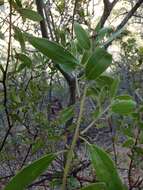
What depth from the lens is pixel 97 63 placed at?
0.51 meters

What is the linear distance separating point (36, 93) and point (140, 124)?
564 mm

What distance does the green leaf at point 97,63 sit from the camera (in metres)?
0.51

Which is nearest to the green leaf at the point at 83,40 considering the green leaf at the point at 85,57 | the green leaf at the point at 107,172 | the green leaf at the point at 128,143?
the green leaf at the point at 85,57

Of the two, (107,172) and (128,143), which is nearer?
(107,172)

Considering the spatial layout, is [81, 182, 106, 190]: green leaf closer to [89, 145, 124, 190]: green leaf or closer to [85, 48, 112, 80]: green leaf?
[89, 145, 124, 190]: green leaf

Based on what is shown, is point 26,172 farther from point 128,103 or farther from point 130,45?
→ point 130,45

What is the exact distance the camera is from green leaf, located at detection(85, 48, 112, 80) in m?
0.51

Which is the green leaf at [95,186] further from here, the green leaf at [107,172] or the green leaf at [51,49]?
the green leaf at [51,49]

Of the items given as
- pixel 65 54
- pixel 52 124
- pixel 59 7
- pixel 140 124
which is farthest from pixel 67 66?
pixel 59 7

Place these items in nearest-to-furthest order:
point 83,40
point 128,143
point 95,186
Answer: point 95,186 < point 83,40 < point 128,143

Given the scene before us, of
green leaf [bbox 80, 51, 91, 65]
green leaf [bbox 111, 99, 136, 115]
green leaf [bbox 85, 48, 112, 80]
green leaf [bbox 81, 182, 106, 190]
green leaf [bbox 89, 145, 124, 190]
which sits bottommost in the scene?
green leaf [bbox 81, 182, 106, 190]

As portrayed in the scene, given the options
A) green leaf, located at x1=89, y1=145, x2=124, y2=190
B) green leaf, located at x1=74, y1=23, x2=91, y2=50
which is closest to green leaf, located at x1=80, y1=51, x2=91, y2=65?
green leaf, located at x1=74, y1=23, x2=91, y2=50

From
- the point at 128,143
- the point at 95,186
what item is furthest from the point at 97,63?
the point at 128,143

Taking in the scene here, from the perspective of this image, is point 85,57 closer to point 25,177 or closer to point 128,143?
point 25,177
